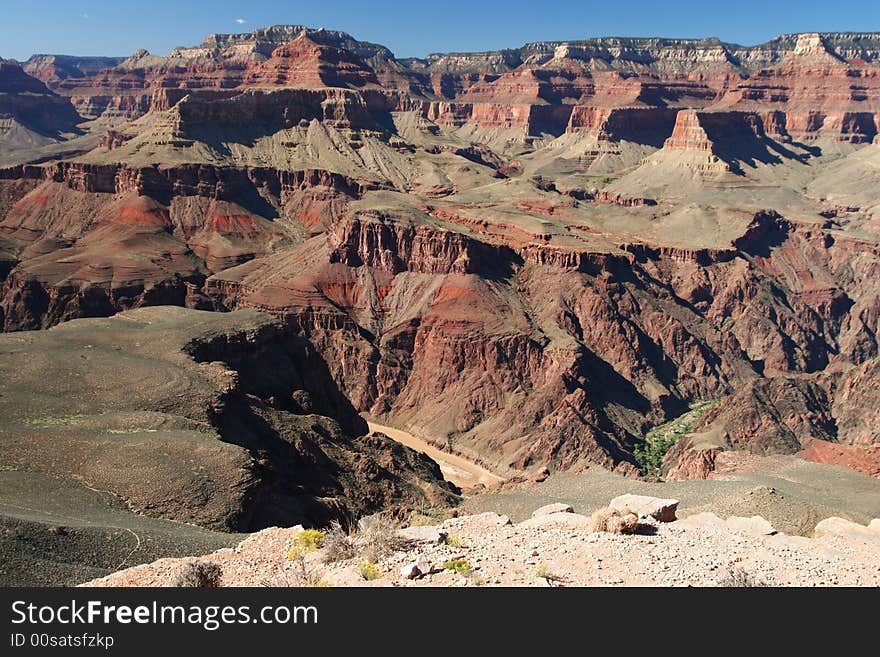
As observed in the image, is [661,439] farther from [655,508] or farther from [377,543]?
[377,543]

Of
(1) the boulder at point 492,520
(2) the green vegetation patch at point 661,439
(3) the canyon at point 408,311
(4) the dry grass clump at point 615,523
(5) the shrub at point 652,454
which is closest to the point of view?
(4) the dry grass clump at point 615,523

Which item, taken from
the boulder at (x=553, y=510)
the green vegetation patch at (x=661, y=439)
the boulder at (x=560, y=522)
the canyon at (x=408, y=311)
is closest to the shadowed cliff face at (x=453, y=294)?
the canyon at (x=408, y=311)

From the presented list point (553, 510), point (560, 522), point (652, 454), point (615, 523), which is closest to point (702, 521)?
point (553, 510)

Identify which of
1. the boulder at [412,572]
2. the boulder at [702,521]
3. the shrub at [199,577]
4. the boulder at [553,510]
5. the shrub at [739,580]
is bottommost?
the boulder at [553,510]

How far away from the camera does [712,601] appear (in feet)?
60.3

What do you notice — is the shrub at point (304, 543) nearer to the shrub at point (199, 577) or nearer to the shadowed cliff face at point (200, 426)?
the shrub at point (199, 577)

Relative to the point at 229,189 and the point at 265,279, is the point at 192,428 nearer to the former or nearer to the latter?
the point at 265,279

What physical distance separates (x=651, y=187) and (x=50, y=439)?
159371 millimetres

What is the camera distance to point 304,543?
26531mm

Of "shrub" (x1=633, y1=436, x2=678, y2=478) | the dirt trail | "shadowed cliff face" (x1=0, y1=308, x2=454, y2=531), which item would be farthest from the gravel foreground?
"shrub" (x1=633, y1=436, x2=678, y2=478)

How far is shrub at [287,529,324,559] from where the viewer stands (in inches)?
1002

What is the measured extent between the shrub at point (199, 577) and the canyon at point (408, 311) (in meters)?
14.2

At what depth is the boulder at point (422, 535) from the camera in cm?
2569

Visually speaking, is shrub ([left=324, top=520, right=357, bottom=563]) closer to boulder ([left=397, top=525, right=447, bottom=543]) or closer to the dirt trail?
boulder ([left=397, top=525, right=447, bottom=543])
